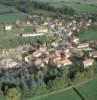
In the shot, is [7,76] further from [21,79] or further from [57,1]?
[57,1]

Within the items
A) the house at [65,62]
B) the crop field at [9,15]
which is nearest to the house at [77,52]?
the house at [65,62]

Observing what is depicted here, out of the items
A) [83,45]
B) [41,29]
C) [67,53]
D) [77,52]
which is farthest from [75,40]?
[41,29]

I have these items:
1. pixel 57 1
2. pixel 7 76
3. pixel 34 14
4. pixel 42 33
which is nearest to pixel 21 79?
pixel 7 76

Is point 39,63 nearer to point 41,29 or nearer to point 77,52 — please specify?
point 77,52

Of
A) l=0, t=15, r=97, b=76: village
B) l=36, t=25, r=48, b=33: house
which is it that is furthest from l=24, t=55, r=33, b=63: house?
l=36, t=25, r=48, b=33: house

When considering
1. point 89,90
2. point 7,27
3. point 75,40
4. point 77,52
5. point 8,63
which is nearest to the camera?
point 89,90

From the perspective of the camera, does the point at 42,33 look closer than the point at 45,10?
Yes
